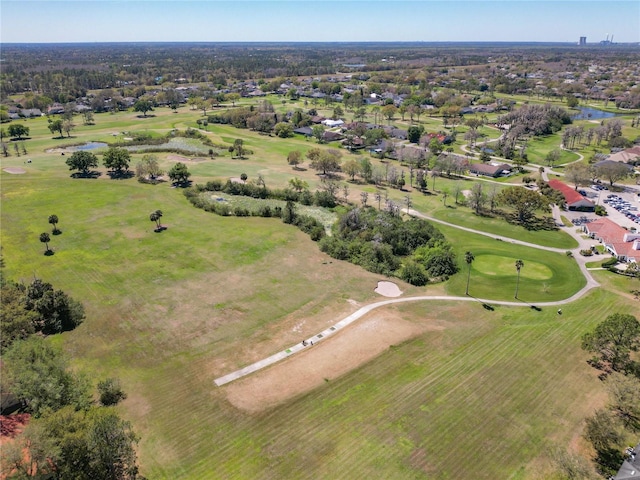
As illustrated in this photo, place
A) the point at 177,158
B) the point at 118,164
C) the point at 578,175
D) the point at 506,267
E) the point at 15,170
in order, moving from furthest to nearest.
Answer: the point at 177,158 → the point at 15,170 → the point at 118,164 → the point at 578,175 → the point at 506,267

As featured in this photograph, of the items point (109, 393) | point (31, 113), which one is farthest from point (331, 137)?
point (31, 113)

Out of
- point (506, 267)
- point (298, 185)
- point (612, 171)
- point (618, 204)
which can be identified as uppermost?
point (612, 171)

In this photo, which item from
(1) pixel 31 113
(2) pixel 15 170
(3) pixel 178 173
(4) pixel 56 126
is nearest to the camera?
(3) pixel 178 173

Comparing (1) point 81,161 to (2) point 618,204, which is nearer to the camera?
(2) point 618,204

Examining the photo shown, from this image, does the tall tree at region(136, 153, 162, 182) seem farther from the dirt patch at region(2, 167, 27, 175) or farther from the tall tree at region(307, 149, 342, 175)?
the tall tree at region(307, 149, 342, 175)

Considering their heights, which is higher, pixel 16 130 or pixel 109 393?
pixel 16 130

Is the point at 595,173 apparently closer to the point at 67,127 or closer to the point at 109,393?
the point at 109,393

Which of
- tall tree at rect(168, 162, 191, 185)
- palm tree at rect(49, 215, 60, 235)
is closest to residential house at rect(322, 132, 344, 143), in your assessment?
tall tree at rect(168, 162, 191, 185)

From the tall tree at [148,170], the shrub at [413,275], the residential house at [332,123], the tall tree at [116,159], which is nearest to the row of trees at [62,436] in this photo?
the shrub at [413,275]

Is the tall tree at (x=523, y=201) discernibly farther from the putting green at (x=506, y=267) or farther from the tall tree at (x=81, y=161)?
the tall tree at (x=81, y=161)
